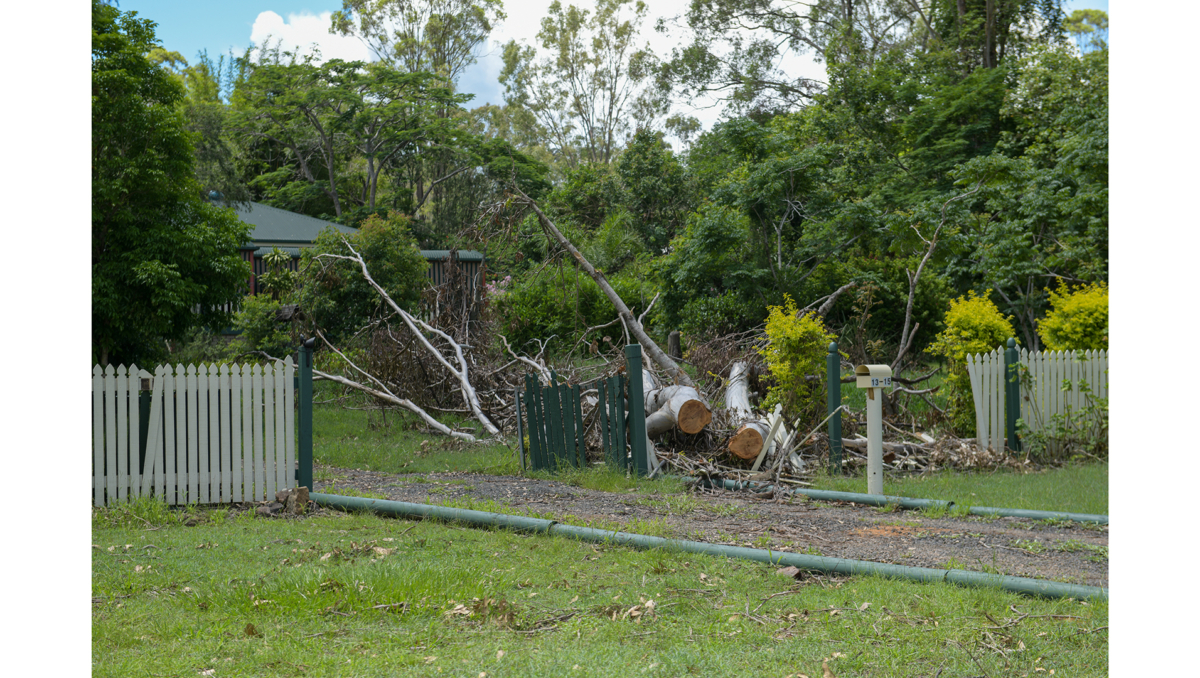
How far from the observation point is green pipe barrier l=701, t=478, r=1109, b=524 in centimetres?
646

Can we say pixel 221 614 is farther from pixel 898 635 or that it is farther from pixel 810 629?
pixel 898 635

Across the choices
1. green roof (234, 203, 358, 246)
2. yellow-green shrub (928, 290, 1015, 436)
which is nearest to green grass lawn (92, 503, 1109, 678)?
yellow-green shrub (928, 290, 1015, 436)

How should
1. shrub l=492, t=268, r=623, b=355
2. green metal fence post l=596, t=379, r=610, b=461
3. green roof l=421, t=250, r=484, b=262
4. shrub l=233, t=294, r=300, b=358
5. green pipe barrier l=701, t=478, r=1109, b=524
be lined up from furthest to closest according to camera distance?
1. green roof l=421, t=250, r=484, b=262
2. shrub l=492, t=268, r=623, b=355
3. shrub l=233, t=294, r=300, b=358
4. green metal fence post l=596, t=379, r=610, b=461
5. green pipe barrier l=701, t=478, r=1109, b=524

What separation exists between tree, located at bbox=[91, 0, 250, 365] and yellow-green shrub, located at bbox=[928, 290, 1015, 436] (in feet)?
28.4

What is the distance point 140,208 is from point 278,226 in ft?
51.1

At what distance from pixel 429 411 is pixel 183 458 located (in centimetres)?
542

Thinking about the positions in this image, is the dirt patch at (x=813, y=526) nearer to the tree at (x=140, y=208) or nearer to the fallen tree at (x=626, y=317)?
the fallen tree at (x=626, y=317)

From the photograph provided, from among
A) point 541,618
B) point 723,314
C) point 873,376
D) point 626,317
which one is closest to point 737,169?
point 723,314

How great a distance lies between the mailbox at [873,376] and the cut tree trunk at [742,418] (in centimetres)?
136

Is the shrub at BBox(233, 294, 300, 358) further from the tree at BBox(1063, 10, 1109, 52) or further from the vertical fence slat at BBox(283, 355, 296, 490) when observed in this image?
the tree at BBox(1063, 10, 1109, 52)

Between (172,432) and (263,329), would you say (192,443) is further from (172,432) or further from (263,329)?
(263,329)

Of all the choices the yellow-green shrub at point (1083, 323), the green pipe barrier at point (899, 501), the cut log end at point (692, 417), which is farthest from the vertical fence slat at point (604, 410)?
the yellow-green shrub at point (1083, 323)

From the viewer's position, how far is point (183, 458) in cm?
713

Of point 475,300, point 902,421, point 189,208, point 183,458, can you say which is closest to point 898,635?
point 183,458
